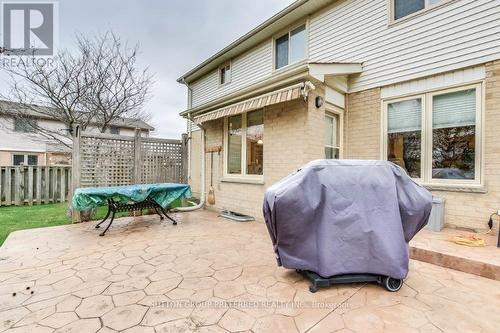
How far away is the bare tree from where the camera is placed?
10422 millimetres

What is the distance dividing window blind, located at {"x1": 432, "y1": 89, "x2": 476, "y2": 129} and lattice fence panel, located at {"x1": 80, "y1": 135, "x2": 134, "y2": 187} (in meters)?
8.16

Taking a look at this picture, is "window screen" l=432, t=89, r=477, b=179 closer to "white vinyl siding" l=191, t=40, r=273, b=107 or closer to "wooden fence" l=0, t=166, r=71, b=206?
"white vinyl siding" l=191, t=40, r=273, b=107

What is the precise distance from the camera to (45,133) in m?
12.9

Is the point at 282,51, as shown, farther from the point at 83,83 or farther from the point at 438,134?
the point at 83,83

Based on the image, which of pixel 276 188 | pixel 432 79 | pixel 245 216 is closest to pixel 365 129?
pixel 432 79

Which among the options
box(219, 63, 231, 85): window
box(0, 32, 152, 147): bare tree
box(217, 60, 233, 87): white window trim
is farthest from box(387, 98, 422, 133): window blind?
box(0, 32, 152, 147): bare tree

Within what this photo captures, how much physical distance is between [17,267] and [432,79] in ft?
27.7

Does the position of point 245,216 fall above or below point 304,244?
below

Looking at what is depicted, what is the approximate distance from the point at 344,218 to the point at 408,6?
Result: 609cm

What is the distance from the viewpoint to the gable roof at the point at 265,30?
777cm

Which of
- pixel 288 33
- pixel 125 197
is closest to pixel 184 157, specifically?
pixel 125 197

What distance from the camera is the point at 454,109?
5289 mm

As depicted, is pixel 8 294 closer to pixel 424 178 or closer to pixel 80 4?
pixel 424 178

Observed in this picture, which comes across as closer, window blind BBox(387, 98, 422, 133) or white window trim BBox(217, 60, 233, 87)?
window blind BBox(387, 98, 422, 133)
